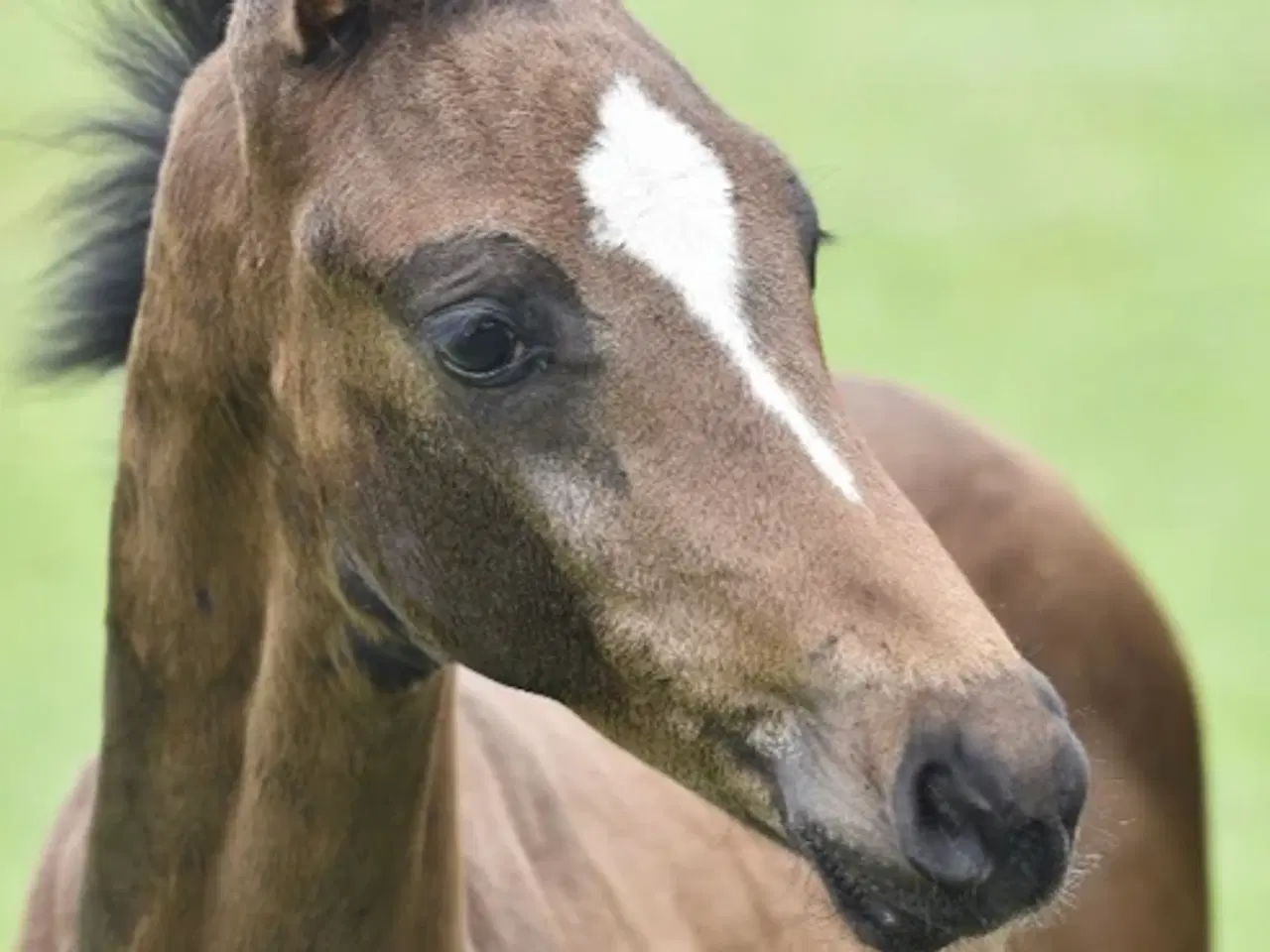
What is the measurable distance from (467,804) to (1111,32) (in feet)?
33.2

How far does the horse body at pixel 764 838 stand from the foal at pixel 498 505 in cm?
14

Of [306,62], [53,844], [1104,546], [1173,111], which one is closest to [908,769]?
[306,62]

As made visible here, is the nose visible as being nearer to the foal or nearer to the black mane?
the foal

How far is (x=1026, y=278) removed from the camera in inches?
378

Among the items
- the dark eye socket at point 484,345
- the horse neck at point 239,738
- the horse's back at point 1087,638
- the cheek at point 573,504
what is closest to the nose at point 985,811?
the cheek at point 573,504

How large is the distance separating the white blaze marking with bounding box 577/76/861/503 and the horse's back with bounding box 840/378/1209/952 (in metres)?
1.67

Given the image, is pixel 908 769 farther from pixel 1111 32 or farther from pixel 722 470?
pixel 1111 32

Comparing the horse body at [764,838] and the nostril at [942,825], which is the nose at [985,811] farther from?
the horse body at [764,838]

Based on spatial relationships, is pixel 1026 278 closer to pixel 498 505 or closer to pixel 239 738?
pixel 239 738

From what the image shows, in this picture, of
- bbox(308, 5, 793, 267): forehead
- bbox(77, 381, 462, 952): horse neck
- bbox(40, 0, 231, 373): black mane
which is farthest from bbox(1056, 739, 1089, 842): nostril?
bbox(40, 0, 231, 373): black mane

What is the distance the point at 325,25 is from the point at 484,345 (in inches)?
14.7

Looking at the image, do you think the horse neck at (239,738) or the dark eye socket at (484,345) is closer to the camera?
the dark eye socket at (484,345)

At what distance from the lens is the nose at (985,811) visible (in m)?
1.99

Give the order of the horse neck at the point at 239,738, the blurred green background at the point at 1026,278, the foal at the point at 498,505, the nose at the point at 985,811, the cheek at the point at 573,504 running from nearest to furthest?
1. the nose at the point at 985,811
2. the foal at the point at 498,505
3. the cheek at the point at 573,504
4. the horse neck at the point at 239,738
5. the blurred green background at the point at 1026,278
